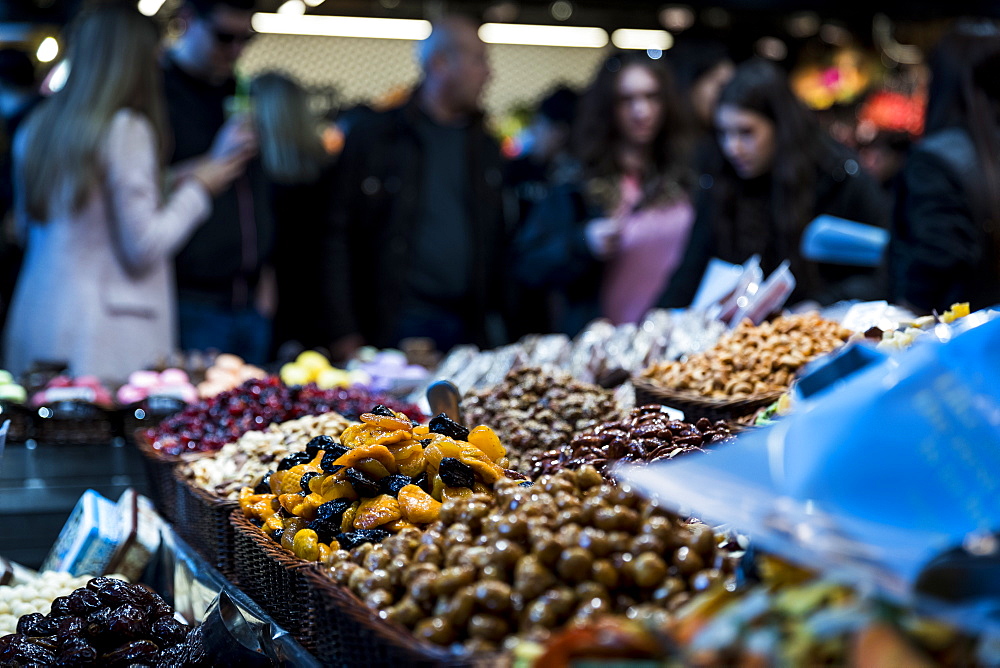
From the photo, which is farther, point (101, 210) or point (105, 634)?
point (101, 210)

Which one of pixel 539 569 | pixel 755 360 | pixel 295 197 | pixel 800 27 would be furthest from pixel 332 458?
pixel 800 27

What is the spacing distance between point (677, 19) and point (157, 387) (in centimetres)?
728

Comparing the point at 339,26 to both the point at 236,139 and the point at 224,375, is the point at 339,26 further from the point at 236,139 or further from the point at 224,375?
the point at 224,375

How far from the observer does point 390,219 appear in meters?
5.29

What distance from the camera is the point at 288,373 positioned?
3.85 m

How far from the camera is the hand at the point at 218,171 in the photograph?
14.6ft

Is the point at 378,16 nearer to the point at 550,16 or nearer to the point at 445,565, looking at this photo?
the point at 550,16

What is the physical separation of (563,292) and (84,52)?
2313mm

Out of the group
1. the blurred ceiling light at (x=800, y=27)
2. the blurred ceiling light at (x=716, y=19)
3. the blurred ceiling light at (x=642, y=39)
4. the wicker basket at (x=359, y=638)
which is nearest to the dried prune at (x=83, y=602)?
the wicker basket at (x=359, y=638)

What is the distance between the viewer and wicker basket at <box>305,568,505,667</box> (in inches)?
48.3

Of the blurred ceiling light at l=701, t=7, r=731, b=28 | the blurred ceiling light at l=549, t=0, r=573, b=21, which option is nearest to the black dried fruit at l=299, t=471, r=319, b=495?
the blurred ceiling light at l=549, t=0, r=573, b=21

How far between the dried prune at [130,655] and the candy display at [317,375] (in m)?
1.70

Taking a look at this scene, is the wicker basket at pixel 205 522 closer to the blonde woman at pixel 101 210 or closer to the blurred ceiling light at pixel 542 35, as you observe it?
the blonde woman at pixel 101 210

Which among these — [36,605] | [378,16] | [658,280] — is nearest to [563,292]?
[658,280]
